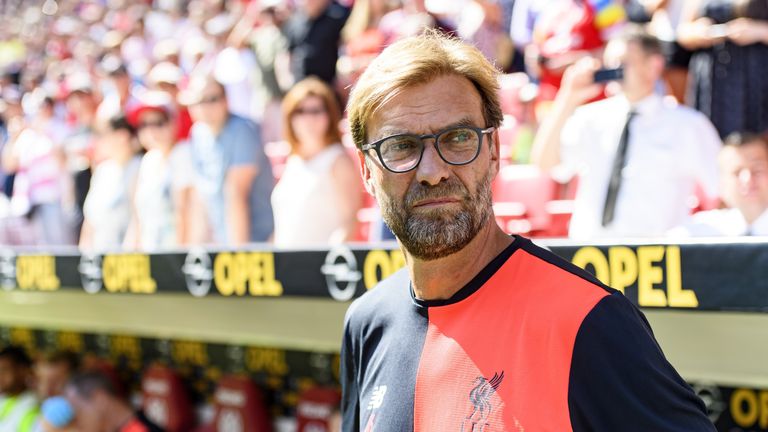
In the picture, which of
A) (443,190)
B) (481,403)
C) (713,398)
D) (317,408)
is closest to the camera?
(481,403)

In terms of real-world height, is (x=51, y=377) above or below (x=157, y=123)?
below

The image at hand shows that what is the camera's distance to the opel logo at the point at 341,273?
305 centimetres

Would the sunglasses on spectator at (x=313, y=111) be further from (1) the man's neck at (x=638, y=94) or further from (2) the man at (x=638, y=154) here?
(1) the man's neck at (x=638, y=94)

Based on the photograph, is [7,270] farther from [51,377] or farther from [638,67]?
[638,67]

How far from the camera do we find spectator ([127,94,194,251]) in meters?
4.69

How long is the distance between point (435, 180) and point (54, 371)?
523 cm

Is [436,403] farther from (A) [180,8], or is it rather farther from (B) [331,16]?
(A) [180,8]

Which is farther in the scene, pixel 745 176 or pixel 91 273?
pixel 91 273

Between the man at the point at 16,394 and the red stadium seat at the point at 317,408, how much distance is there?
1873 millimetres

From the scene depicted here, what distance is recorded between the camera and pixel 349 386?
1756mm

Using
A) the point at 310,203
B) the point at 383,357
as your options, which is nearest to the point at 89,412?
the point at 310,203

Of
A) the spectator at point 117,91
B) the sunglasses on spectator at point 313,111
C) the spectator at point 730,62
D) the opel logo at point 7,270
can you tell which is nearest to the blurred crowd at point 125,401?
the opel logo at point 7,270

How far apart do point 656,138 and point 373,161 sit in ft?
6.82

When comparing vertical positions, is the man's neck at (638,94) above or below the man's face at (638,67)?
below
